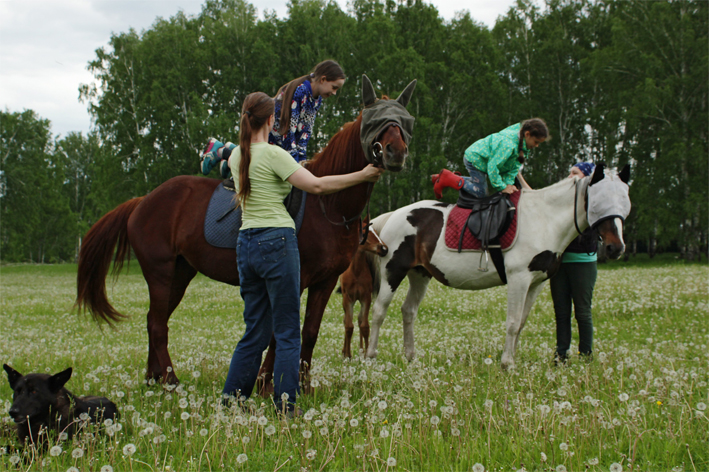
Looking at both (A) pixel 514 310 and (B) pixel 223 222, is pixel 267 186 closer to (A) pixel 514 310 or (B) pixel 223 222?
(B) pixel 223 222

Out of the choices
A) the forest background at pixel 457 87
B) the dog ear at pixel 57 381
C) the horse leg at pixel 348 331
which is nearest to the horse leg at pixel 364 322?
the horse leg at pixel 348 331

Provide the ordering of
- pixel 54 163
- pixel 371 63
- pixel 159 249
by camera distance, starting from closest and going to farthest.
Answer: pixel 159 249 < pixel 371 63 < pixel 54 163

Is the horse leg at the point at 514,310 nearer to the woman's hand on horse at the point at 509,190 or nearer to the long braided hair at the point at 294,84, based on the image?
the woman's hand on horse at the point at 509,190

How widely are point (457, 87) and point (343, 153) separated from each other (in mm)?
32642

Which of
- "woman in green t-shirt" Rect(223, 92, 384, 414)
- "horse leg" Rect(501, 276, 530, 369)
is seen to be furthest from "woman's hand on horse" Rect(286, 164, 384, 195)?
"horse leg" Rect(501, 276, 530, 369)

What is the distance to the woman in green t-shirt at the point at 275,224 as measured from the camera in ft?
13.6

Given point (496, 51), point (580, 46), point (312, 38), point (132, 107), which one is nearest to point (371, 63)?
point (312, 38)

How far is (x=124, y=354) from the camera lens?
768 cm

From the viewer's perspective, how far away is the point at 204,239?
5.44 metres

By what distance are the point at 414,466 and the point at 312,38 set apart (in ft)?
122

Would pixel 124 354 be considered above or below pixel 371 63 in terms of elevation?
below

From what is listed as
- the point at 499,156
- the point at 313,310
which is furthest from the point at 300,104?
the point at 499,156

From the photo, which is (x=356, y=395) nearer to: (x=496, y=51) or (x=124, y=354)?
(x=124, y=354)

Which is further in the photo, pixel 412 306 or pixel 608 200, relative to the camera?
pixel 412 306
